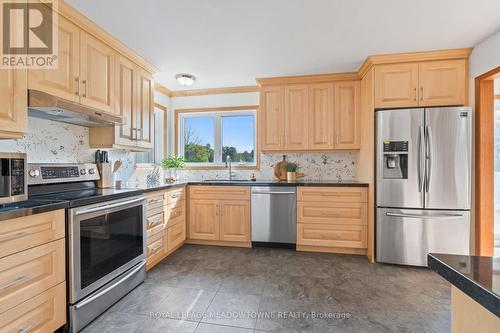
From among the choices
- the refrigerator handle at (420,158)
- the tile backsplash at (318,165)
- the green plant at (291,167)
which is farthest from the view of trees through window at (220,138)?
the refrigerator handle at (420,158)

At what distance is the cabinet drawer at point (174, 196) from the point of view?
9.71ft

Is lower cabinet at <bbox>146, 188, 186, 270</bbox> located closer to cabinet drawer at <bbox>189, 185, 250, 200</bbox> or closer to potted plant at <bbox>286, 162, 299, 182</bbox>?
cabinet drawer at <bbox>189, 185, 250, 200</bbox>

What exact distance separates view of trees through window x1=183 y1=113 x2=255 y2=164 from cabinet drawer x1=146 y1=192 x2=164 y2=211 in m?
1.52

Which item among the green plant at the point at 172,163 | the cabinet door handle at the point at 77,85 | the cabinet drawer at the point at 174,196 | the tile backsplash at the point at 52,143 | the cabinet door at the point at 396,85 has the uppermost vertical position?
the cabinet door at the point at 396,85

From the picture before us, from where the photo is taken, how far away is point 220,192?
3.42m

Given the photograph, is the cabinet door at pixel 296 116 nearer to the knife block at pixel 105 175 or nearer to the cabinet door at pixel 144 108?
the cabinet door at pixel 144 108

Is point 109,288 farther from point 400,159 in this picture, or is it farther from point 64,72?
point 400,159

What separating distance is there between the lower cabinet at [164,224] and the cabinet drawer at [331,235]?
1.64 metres

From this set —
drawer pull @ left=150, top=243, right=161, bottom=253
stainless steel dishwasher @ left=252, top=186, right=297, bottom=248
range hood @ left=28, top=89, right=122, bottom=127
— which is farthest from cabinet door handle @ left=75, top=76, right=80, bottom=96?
stainless steel dishwasher @ left=252, top=186, right=297, bottom=248

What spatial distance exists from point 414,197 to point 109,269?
3.16 meters

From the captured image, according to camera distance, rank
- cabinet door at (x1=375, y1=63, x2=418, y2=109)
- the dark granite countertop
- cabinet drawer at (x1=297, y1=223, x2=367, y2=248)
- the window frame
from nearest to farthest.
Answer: the dark granite countertop
cabinet door at (x1=375, y1=63, x2=418, y2=109)
cabinet drawer at (x1=297, y1=223, x2=367, y2=248)
the window frame

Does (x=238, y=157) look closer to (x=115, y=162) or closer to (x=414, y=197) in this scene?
(x=115, y=162)

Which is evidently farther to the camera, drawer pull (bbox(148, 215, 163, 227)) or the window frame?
the window frame

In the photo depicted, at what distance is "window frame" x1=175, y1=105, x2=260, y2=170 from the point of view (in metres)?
4.02
